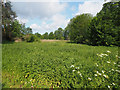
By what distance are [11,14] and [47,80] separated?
16.0 m

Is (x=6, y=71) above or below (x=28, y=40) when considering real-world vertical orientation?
below

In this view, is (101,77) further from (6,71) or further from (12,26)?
(12,26)

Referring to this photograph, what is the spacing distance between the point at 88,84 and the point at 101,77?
649 millimetres

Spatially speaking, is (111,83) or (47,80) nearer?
(111,83)

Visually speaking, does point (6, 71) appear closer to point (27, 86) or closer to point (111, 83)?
point (27, 86)

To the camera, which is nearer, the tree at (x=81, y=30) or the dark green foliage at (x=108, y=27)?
the dark green foliage at (x=108, y=27)

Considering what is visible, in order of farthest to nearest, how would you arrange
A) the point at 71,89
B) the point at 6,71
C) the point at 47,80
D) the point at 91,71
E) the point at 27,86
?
the point at 6,71 → the point at 91,71 → the point at 47,80 → the point at 27,86 → the point at 71,89

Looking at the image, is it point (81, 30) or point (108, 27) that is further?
point (81, 30)

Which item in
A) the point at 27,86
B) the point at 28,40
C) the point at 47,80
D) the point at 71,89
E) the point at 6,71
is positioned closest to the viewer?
the point at 71,89

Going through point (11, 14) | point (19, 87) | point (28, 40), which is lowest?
point (19, 87)

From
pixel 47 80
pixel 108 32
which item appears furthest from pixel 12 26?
pixel 108 32

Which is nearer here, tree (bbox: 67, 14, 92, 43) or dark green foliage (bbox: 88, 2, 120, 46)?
dark green foliage (bbox: 88, 2, 120, 46)

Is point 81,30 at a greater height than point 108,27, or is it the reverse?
point 81,30

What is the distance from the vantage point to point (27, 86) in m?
2.23
